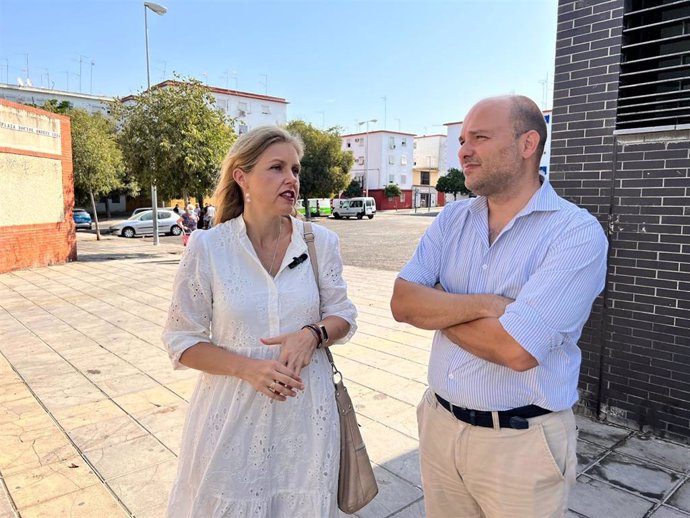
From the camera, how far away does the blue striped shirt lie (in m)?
1.60

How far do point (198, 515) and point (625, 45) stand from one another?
3965 mm

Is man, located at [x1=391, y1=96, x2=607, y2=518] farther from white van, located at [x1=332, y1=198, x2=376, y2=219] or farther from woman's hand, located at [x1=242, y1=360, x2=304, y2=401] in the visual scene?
white van, located at [x1=332, y1=198, x2=376, y2=219]

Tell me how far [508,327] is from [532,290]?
0.48 ft

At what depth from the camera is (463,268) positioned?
6.21 feet

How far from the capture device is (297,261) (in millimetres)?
1958

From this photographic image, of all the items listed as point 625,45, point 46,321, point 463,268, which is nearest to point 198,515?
point 463,268

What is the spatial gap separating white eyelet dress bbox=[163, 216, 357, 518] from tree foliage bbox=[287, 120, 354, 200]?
37.5m

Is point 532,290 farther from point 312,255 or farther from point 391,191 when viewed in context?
point 391,191

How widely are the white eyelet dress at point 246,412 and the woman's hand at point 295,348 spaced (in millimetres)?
66

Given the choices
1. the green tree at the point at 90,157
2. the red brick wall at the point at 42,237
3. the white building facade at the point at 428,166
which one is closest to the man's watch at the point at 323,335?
the red brick wall at the point at 42,237

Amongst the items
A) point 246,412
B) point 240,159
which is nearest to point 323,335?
point 246,412

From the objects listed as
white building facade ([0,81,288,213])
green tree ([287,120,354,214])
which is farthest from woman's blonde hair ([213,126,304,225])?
white building facade ([0,81,288,213])

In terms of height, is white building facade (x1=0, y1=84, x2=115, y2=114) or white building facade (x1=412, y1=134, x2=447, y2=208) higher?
white building facade (x1=0, y1=84, x2=115, y2=114)

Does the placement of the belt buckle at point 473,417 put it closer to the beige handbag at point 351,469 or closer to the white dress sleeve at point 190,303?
the beige handbag at point 351,469
